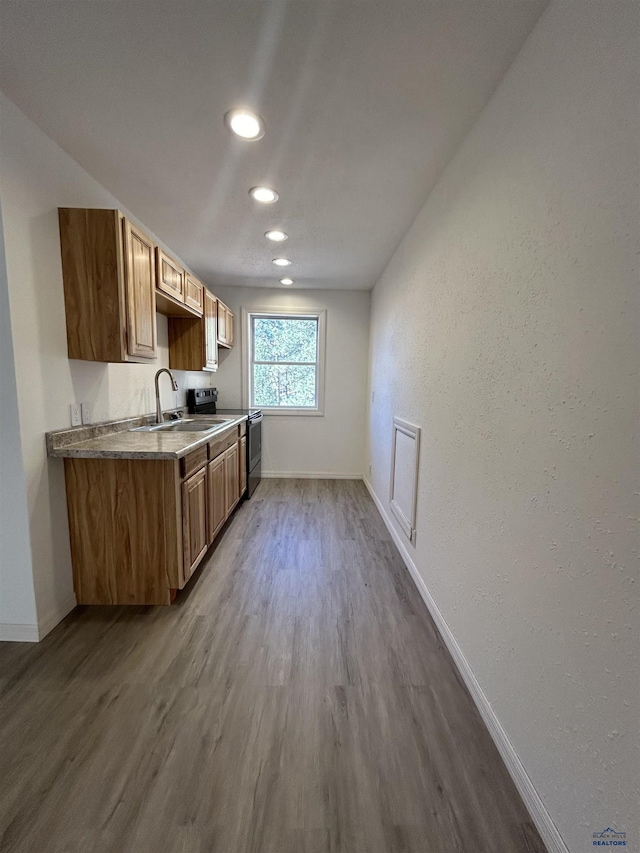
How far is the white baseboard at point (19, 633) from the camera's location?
1.61m

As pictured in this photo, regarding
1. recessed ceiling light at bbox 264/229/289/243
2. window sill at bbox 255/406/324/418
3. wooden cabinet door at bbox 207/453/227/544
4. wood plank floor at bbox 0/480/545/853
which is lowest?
wood plank floor at bbox 0/480/545/853

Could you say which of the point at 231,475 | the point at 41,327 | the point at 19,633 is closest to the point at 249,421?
the point at 231,475

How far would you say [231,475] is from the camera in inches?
118

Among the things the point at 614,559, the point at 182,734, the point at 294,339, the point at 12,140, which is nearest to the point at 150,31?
the point at 12,140

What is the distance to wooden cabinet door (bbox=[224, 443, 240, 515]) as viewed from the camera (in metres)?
2.84

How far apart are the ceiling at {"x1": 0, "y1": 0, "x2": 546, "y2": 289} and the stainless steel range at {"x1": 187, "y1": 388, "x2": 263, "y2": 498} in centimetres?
188

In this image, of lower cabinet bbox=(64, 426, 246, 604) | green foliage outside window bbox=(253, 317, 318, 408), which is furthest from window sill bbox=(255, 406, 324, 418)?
lower cabinet bbox=(64, 426, 246, 604)

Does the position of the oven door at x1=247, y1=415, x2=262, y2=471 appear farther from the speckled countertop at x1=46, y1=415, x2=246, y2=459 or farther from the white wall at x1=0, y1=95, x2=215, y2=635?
the white wall at x1=0, y1=95, x2=215, y2=635

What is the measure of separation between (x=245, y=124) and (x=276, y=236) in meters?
1.21

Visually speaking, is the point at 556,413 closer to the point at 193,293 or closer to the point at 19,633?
the point at 19,633

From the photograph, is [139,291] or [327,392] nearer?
[139,291]

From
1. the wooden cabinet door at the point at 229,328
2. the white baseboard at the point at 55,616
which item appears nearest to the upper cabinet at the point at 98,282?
the white baseboard at the point at 55,616

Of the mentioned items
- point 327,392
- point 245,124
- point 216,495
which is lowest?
point 216,495

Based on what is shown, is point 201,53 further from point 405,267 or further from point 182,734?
point 182,734
